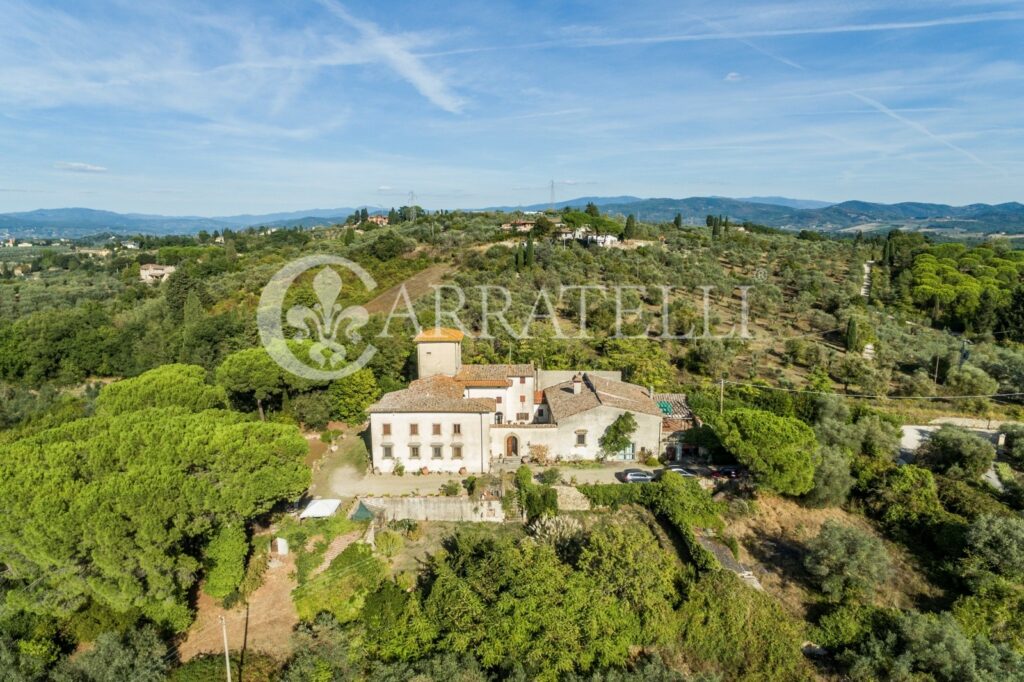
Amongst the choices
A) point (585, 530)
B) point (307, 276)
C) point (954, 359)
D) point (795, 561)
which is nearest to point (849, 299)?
point (954, 359)

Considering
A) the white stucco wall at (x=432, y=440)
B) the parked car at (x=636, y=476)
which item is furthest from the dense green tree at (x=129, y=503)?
the parked car at (x=636, y=476)

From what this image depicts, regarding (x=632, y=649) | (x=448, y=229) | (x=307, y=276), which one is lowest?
(x=632, y=649)

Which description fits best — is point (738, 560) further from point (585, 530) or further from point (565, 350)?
point (565, 350)

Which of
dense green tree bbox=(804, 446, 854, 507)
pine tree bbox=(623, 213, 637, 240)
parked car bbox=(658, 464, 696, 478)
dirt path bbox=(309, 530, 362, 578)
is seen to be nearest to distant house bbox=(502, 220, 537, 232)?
pine tree bbox=(623, 213, 637, 240)

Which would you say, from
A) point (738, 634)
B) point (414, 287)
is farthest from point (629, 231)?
point (738, 634)

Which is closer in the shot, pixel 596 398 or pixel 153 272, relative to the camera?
pixel 596 398

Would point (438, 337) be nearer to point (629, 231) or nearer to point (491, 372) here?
point (491, 372)
